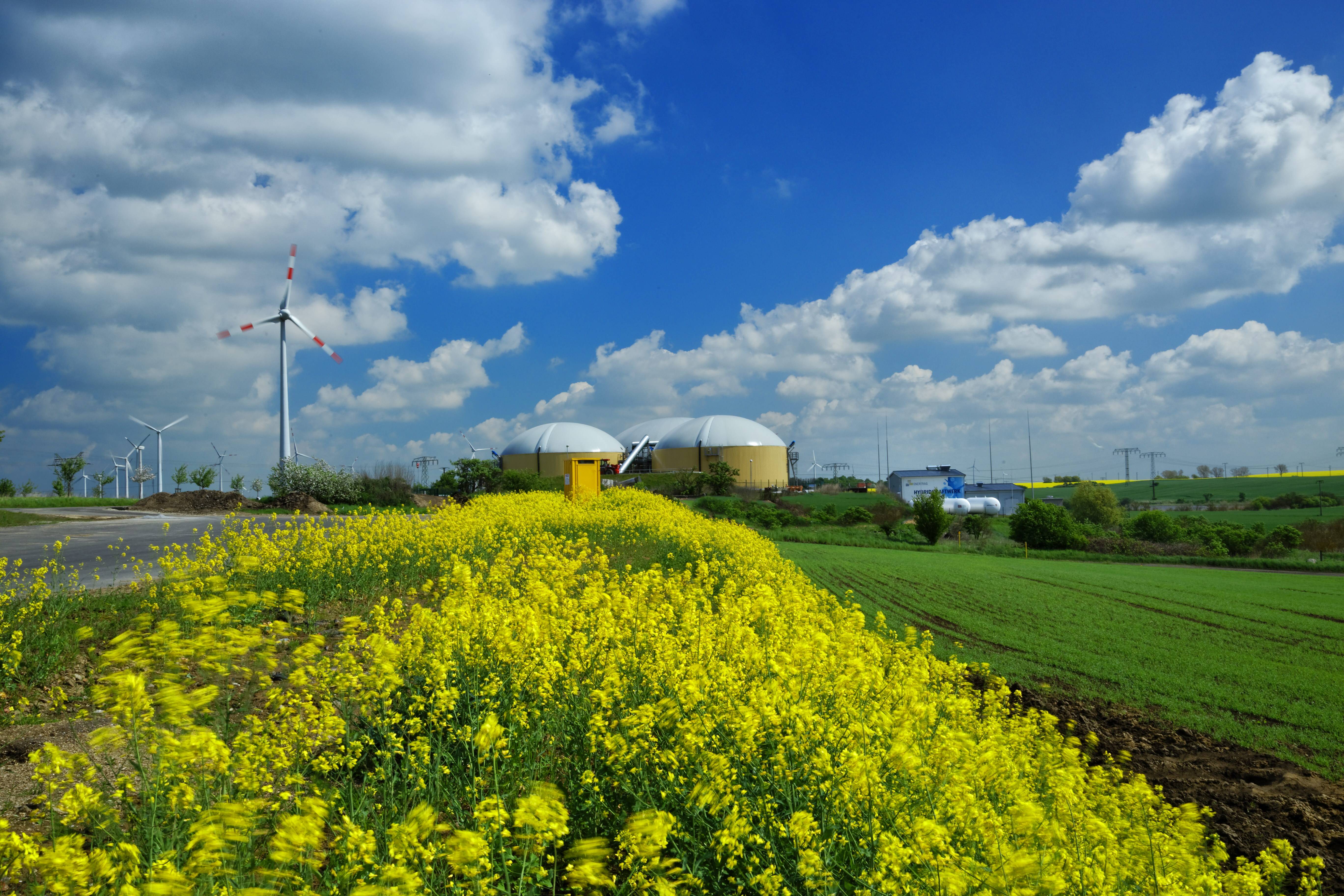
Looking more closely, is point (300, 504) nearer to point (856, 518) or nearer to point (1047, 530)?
point (856, 518)

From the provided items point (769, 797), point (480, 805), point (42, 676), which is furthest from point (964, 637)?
point (42, 676)

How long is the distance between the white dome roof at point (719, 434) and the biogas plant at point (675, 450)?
9cm

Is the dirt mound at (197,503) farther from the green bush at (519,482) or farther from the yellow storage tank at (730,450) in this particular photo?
the yellow storage tank at (730,450)

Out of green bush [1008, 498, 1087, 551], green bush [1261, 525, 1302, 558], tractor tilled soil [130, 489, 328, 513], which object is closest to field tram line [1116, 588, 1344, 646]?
green bush [1008, 498, 1087, 551]

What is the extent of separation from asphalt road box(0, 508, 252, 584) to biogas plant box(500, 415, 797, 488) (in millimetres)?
57924

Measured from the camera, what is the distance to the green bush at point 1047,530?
29516 mm

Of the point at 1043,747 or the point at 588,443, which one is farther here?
the point at 588,443

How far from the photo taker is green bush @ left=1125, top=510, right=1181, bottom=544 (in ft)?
103

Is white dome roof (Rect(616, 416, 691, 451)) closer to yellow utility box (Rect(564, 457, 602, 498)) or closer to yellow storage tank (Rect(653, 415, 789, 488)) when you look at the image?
yellow storage tank (Rect(653, 415, 789, 488))

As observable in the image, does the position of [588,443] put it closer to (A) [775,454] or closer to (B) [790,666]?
(A) [775,454]

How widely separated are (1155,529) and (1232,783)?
3201cm

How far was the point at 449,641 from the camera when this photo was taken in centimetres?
414

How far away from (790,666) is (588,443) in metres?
82.0

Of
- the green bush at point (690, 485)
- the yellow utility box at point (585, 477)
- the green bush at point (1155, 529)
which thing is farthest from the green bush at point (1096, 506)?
the yellow utility box at point (585, 477)
